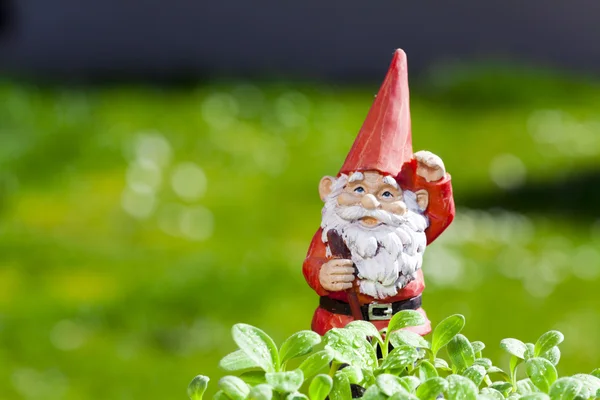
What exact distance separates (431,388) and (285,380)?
0.74ft

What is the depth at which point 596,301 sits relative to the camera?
4535mm

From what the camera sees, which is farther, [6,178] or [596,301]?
[6,178]

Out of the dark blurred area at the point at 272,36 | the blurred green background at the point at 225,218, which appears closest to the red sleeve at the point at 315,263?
the blurred green background at the point at 225,218

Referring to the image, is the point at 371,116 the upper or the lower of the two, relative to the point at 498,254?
lower

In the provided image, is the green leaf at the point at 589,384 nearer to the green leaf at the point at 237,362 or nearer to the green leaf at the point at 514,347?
the green leaf at the point at 514,347

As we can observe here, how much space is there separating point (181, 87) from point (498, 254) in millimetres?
3430

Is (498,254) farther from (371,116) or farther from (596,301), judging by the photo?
(371,116)

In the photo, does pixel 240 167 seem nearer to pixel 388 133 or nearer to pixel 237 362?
pixel 388 133

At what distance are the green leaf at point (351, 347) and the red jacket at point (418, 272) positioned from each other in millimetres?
299

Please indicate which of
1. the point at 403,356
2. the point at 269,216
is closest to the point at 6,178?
the point at 269,216

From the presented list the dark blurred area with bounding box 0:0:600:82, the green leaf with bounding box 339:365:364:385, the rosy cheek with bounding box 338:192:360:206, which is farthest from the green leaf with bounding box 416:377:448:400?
the dark blurred area with bounding box 0:0:600:82

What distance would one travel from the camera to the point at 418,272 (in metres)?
2.14

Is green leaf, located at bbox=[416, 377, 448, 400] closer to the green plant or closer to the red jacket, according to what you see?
the green plant

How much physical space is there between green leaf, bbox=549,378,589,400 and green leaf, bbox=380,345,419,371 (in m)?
0.22
